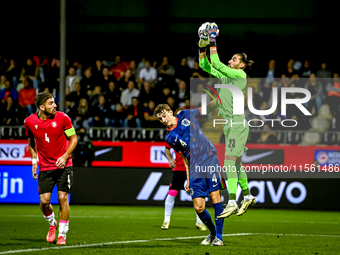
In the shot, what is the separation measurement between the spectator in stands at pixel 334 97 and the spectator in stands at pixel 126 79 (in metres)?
5.92

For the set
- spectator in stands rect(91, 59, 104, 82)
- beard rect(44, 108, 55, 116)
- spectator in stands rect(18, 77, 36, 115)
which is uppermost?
spectator in stands rect(91, 59, 104, 82)

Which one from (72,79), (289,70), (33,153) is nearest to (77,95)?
(72,79)

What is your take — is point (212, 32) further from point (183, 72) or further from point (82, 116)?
point (183, 72)

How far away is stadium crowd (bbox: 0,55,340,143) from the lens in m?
17.1

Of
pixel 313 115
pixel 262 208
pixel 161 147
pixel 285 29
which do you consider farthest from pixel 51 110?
pixel 285 29

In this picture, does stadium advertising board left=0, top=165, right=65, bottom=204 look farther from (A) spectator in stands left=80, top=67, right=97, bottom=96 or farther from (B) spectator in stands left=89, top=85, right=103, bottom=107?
(A) spectator in stands left=80, top=67, right=97, bottom=96

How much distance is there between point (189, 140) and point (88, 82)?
36.3ft

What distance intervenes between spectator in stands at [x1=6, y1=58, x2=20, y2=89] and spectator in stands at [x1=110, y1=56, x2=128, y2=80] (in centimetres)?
302

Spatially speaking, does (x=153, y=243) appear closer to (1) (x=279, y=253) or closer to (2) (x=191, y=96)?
(1) (x=279, y=253)

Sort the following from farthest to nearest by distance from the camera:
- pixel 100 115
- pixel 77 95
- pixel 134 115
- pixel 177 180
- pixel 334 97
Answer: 1. pixel 77 95
2. pixel 100 115
3. pixel 134 115
4. pixel 334 97
5. pixel 177 180

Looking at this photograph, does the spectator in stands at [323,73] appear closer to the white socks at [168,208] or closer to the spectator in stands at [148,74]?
the spectator in stands at [148,74]

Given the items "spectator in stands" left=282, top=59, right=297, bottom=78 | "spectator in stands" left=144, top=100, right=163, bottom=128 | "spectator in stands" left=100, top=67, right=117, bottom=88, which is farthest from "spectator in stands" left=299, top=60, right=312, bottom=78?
"spectator in stands" left=100, top=67, right=117, bottom=88

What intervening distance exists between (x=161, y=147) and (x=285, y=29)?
792 cm

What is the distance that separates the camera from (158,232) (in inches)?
411
